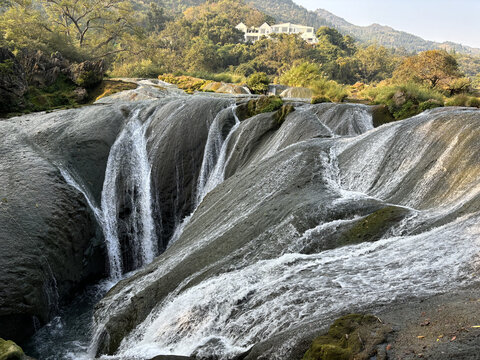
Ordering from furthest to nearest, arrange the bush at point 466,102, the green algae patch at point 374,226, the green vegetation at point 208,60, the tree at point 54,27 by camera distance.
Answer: the tree at point 54,27
the green vegetation at point 208,60
the bush at point 466,102
the green algae patch at point 374,226

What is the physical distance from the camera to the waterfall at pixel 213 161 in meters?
13.3

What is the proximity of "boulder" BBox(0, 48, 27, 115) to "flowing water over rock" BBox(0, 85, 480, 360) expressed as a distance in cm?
657

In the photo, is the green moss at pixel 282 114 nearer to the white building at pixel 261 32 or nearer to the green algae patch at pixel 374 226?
the green algae patch at pixel 374 226

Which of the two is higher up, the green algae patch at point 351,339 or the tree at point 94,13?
the tree at point 94,13

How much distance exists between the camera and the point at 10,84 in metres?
18.2

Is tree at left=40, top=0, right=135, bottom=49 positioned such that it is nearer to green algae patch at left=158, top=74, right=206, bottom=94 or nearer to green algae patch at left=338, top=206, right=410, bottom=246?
green algae patch at left=158, top=74, right=206, bottom=94

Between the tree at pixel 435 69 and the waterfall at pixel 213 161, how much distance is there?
17.2m

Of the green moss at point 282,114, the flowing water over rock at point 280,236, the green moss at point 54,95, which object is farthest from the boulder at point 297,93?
the green moss at point 54,95

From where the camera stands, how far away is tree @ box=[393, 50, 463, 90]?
25484mm

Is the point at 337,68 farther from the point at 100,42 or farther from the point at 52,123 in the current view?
the point at 52,123

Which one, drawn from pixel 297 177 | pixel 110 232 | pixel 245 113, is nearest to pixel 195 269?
pixel 297 177

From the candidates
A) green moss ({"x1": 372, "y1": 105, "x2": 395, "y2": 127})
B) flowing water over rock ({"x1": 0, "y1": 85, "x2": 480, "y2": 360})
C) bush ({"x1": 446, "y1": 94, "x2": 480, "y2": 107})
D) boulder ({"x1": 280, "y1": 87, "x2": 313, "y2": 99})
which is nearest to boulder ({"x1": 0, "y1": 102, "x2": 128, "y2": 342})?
flowing water over rock ({"x1": 0, "y1": 85, "x2": 480, "y2": 360})

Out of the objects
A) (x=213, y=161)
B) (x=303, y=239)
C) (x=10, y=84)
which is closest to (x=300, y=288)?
(x=303, y=239)

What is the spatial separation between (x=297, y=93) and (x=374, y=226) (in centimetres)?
2224
